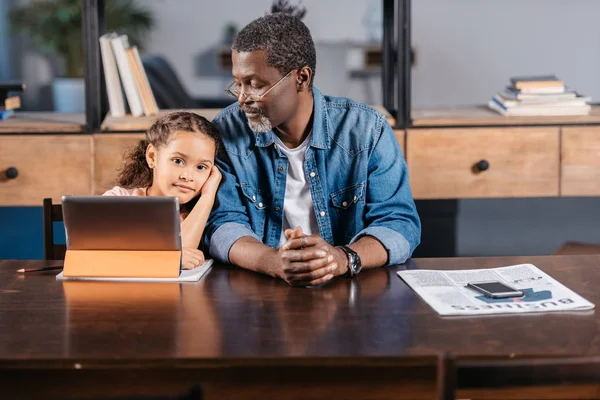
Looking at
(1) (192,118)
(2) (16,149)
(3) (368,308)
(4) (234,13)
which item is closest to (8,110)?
(2) (16,149)

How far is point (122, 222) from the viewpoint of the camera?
5.81 feet

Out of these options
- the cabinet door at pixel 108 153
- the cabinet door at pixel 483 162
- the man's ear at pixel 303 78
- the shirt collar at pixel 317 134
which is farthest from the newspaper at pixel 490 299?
the cabinet door at pixel 108 153

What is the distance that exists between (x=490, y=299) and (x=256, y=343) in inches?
19.9

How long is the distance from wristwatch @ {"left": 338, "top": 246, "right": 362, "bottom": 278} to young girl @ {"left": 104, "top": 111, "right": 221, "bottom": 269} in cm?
42

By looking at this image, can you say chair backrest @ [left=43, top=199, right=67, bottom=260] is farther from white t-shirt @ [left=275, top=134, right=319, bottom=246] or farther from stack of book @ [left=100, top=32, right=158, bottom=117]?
stack of book @ [left=100, top=32, right=158, bottom=117]

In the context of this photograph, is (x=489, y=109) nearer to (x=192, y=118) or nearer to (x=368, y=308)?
(x=192, y=118)

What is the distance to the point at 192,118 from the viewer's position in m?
2.13

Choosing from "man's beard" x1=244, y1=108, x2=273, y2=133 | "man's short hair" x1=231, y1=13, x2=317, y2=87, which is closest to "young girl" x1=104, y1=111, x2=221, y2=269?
"man's beard" x1=244, y1=108, x2=273, y2=133

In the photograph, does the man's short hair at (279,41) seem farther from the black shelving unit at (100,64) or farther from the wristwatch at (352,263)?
the black shelving unit at (100,64)

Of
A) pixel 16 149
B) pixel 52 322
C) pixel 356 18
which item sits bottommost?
pixel 52 322

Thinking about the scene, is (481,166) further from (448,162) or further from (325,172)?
(325,172)

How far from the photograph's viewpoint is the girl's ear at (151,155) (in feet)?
7.11

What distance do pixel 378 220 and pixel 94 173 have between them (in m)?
1.26

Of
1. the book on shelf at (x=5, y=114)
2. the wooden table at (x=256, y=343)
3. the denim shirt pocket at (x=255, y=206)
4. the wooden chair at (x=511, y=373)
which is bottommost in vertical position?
the wooden table at (x=256, y=343)
